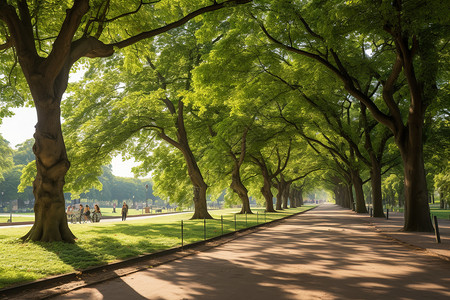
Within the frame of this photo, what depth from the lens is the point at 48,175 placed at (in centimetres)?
1166

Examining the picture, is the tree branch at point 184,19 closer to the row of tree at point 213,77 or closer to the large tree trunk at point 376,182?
the row of tree at point 213,77

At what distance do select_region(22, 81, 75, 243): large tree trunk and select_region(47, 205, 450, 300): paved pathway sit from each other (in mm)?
4760

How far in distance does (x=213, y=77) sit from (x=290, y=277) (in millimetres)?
12172

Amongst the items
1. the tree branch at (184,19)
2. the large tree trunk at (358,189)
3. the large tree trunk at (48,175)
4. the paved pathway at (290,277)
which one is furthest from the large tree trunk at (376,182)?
the large tree trunk at (48,175)

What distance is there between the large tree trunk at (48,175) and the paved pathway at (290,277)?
4.76 m

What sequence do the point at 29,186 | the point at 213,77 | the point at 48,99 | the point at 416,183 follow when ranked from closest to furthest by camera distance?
the point at 48,99 < the point at 416,183 < the point at 213,77 < the point at 29,186

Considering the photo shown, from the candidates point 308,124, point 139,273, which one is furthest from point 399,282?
point 308,124

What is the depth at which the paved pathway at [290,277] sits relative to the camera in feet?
19.3

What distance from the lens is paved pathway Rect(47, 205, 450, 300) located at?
589 centimetres

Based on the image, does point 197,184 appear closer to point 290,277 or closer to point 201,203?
point 201,203

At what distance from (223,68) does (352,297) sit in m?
13.6

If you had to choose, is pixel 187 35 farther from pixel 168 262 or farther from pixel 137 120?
pixel 168 262

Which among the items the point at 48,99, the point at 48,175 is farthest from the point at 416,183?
the point at 48,99

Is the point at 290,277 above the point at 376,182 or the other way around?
the other way around
